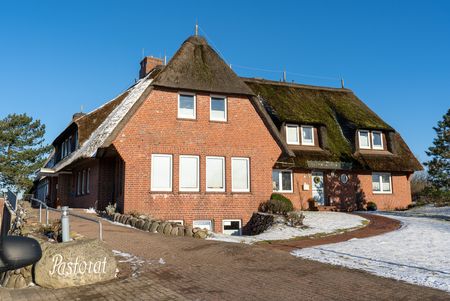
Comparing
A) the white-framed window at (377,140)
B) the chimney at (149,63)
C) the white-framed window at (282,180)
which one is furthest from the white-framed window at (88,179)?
the white-framed window at (377,140)

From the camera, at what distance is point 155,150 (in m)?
18.8

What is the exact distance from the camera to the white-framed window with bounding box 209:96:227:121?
67.1 ft

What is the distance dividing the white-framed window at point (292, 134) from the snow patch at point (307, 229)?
6.83 m

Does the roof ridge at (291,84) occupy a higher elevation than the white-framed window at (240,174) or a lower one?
higher

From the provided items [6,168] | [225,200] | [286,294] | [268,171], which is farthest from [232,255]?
[6,168]

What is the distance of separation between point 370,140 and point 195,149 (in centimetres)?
1466

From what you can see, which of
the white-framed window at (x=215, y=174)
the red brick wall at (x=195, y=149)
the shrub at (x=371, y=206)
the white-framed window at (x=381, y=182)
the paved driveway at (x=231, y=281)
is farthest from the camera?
the white-framed window at (x=381, y=182)

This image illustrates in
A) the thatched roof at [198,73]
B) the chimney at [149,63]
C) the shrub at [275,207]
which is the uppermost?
the chimney at [149,63]

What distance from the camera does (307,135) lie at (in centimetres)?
2739

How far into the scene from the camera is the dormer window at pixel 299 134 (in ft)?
88.0

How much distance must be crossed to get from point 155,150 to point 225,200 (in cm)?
397

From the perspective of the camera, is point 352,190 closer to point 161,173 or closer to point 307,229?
point 307,229

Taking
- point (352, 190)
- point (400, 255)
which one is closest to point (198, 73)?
point (400, 255)

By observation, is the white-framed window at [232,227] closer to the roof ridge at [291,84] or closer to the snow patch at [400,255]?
the snow patch at [400,255]
